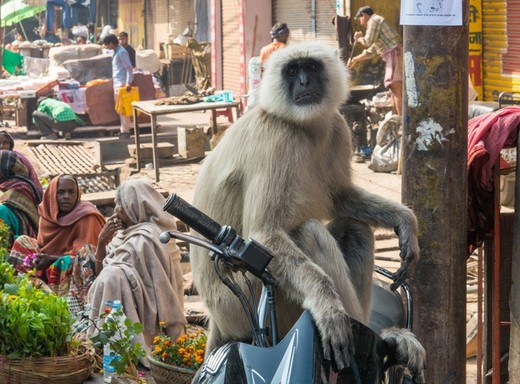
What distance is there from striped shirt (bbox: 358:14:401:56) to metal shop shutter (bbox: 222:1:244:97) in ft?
18.6

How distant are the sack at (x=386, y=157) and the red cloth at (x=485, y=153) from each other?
6930mm

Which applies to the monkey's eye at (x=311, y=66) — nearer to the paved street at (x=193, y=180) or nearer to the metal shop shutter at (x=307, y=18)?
the paved street at (x=193, y=180)

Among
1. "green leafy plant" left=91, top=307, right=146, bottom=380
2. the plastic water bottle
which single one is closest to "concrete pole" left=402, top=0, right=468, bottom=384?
"green leafy plant" left=91, top=307, right=146, bottom=380

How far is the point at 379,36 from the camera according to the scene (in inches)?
493

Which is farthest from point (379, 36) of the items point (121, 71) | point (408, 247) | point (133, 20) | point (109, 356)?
point (133, 20)

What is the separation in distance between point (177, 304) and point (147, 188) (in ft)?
2.33

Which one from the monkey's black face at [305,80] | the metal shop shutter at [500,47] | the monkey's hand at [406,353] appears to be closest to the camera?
the monkey's hand at [406,353]

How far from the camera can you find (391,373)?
3.10 m

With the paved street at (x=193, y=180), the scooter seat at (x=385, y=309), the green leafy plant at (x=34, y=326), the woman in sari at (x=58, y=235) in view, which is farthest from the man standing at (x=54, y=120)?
the scooter seat at (x=385, y=309)

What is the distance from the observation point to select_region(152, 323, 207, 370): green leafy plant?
16.8ft

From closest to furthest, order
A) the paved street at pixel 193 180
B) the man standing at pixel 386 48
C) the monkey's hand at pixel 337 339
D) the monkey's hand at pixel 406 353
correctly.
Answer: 1. the monkey's hand at pixel 337 339
2. the monkey's hand at pixel 406 353
3. the paved street at pixel 193 180
4. the man standing at pixel 386 48

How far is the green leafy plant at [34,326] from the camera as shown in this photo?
4832 mm

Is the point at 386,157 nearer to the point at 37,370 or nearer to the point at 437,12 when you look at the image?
the point at 37,370

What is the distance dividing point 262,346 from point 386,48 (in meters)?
10.1
